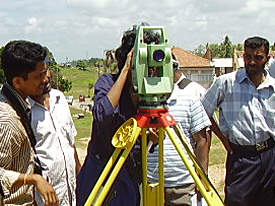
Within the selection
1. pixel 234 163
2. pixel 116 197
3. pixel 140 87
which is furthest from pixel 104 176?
pixel 234 163

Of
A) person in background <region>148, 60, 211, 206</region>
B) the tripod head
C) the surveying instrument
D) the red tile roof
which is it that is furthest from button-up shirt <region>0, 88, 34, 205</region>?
the red tile roof

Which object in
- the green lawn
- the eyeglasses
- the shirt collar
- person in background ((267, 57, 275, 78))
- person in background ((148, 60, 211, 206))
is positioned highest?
the eyeglasses

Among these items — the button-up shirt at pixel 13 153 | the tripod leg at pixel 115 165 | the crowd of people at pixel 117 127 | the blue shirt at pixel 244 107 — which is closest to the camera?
the tripod leg at pixel 115 165

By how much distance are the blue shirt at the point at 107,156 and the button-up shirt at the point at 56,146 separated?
0.57ft

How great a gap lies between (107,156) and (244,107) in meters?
1.50

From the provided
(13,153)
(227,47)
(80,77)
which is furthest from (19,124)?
(80,77)

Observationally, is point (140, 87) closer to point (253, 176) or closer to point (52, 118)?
point (52, 118)

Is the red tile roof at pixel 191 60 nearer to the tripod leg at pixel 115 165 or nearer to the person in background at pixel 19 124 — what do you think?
the person in background at pixel 19 124

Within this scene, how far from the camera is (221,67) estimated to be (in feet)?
168

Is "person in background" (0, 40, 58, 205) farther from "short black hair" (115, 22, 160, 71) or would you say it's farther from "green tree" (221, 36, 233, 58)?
"green tree" (221, 36, 233, 58)

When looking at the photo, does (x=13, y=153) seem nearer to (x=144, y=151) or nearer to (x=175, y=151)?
(x=144, y=151)

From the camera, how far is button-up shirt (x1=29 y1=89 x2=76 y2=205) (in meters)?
2.88

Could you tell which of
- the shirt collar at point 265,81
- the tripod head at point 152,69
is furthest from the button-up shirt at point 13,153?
the shirt collar at point 265,81

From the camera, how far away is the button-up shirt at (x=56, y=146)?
2.88 metres
